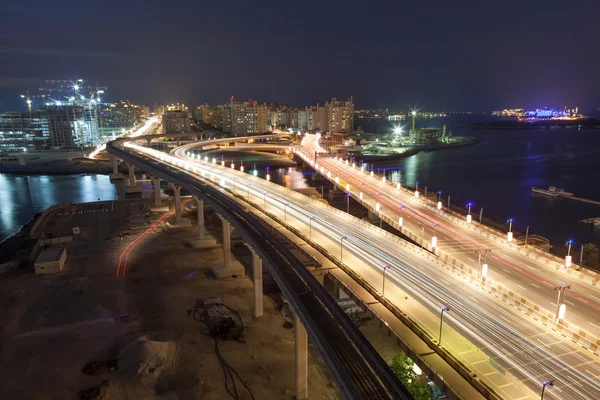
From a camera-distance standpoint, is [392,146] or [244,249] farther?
[392,146]

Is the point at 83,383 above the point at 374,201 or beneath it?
beneath

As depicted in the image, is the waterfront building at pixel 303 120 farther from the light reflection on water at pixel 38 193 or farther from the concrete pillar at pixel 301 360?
the concrete pillar at pixel 301 360

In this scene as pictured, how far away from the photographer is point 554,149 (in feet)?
389

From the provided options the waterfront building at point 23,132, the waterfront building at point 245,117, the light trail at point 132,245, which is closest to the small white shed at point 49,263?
the light trail at point 132,245

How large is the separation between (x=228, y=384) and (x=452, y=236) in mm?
15705

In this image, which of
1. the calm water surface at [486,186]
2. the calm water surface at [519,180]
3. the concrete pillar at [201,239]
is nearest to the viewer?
the concrete pillar at [201,239]

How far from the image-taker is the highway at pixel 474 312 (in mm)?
9586

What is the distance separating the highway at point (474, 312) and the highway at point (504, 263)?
9.75 feet

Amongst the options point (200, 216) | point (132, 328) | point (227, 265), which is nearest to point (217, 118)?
point (200, 216)

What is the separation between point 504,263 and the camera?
19.3 m

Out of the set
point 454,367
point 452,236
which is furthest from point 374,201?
point 454,367

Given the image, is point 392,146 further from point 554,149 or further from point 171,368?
point 171,368

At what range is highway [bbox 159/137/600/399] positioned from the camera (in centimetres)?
959

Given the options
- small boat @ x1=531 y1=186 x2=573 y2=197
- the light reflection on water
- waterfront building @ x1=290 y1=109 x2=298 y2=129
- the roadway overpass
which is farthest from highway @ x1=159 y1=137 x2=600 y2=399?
waterfront building @ x1=290 y1=109 x2=298 y2=129
